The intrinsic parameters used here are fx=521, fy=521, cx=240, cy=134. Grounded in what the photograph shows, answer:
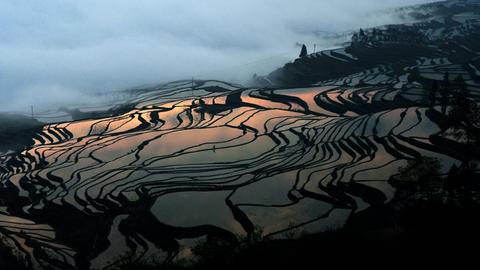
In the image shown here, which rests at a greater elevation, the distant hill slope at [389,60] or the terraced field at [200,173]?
the distant hill slope at [389,60]

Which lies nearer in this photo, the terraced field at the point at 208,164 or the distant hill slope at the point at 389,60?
the terraced field at the point at 208,164

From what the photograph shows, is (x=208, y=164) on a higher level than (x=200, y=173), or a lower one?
higher

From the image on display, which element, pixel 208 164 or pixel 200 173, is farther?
pixel 208 164

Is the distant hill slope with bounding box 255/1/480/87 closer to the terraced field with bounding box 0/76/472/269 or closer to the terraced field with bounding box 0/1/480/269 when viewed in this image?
the terraced field with bounding box 0/1/480/269

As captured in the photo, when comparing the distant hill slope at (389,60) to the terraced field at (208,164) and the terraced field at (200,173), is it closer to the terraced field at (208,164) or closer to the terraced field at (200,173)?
the terraced field at (208,164)

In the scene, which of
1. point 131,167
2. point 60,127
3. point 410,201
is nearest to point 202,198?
point 131,167

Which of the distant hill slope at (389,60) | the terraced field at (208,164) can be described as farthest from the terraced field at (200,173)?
the distant hill slope at (389,60)

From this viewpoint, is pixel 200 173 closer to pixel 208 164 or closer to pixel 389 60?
pixel 208 164

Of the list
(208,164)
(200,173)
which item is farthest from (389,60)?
(200,173)

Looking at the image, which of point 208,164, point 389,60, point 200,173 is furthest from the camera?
point 389,60

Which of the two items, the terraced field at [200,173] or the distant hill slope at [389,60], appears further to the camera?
the distant hill slope at [389,60]

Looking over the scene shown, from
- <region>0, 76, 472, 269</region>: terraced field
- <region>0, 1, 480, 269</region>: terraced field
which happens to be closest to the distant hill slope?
<region>0, 1, 480, 269</region>: terraced field

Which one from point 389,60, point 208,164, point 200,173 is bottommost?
point 200,173
